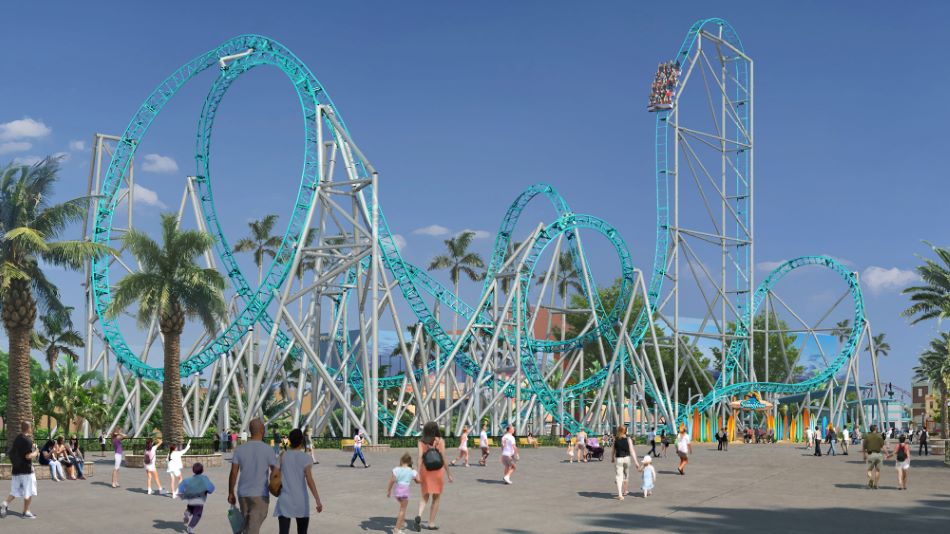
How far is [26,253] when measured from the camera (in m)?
22.6

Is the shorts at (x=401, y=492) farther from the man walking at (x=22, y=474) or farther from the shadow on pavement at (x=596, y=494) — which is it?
the shadow on pavement at (x=596, y=494)

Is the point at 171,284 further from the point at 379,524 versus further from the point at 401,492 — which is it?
the point at 401,492

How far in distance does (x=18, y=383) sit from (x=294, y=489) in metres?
15.5

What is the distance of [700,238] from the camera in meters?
51.1

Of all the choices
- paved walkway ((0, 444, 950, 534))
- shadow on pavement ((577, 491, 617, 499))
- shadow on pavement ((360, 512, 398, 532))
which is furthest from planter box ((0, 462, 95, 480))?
shadow on pavement ((577, 491, 617, 499))

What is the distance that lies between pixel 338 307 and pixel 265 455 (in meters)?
30.3

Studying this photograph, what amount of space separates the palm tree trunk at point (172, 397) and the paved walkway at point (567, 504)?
1.75 m

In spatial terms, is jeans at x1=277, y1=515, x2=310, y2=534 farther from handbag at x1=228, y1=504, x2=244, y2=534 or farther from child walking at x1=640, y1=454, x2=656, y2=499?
child walking at x1=640, y1=454, x2=656, y2=499

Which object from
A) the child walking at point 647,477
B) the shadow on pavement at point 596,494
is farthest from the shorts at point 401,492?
the child walking at point 647,477

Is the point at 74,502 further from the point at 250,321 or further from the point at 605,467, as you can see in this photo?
the point at 250,321

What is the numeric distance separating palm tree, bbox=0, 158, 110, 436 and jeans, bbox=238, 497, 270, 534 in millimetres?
14960

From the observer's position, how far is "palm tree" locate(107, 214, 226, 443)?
25406mm

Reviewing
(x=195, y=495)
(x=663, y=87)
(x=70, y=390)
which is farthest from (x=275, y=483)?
(x=663, y=87)

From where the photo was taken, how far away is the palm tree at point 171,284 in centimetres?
2541
